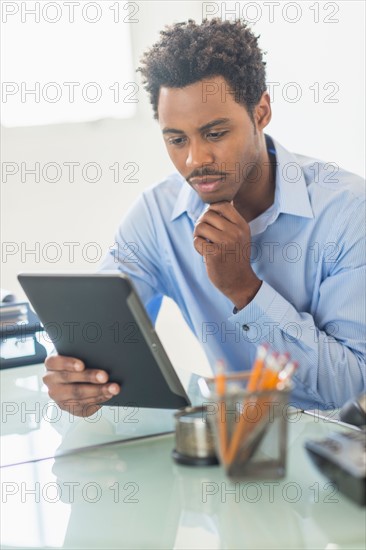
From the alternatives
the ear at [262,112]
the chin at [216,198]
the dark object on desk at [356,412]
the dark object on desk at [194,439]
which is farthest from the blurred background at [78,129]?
the dark object on desk at [194,439]

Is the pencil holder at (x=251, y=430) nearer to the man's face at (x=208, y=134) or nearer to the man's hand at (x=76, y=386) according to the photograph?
the man's hand at (x=76, y=386)

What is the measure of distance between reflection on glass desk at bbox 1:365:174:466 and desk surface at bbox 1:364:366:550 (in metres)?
0.07

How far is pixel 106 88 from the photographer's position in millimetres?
3582

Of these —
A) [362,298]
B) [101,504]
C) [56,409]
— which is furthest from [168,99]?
[101,504]

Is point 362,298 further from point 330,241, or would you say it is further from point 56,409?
point 56,409

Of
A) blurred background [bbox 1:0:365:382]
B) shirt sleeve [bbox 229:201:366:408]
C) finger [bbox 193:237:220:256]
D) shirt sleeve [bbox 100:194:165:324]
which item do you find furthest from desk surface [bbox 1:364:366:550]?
blurred background [bbox 1:0:365:382]

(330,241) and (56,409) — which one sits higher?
(330,241)

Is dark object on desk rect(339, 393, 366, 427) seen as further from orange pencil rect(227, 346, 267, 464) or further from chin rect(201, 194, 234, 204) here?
chin rect(201, 194, 234, 204)

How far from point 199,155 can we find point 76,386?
0.58m

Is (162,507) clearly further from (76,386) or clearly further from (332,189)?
(332,189)

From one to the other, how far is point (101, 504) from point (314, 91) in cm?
218

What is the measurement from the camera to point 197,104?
1.64 meters

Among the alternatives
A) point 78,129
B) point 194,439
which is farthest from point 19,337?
point 78,129

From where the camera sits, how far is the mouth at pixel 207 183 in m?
1.70
